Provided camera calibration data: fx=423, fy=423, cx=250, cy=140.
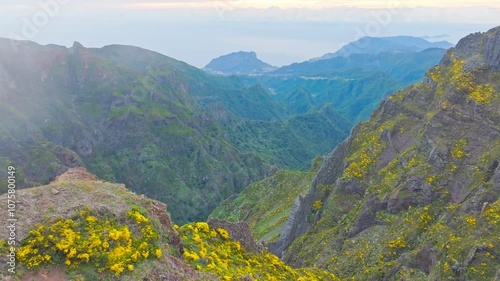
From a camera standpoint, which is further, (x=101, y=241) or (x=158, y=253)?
(x=158, y=253)

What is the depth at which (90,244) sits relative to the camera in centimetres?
2623

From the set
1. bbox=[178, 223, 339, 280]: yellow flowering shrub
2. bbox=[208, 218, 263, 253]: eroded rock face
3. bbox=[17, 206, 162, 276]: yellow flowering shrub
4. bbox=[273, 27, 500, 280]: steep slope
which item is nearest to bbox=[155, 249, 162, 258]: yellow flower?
bbox=[17, 206, 162, 276]: yellow flowering shrub

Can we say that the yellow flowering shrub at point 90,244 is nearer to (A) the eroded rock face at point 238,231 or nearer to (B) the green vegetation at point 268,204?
(A) the eroded rock face at point 238,231

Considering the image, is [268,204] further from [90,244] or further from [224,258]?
[90,244]

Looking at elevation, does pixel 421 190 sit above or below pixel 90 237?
below

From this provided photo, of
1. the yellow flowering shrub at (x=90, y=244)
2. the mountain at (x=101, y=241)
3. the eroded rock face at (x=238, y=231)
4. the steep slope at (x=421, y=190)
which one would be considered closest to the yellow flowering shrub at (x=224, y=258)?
the mountain at (x=101, y=241)

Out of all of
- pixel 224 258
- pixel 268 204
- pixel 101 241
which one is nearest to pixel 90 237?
pixel 101 241

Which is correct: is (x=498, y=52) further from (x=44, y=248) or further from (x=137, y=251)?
(x=44, y=248)

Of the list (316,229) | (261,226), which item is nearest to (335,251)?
(316,229)

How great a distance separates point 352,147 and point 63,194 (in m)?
66.0

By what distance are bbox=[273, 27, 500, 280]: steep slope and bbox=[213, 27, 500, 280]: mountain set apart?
0.14m

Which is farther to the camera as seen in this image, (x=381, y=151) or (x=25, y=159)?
(x=25, y=159)

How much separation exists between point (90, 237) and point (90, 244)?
521 millimetres

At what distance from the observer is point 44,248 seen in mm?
25609
